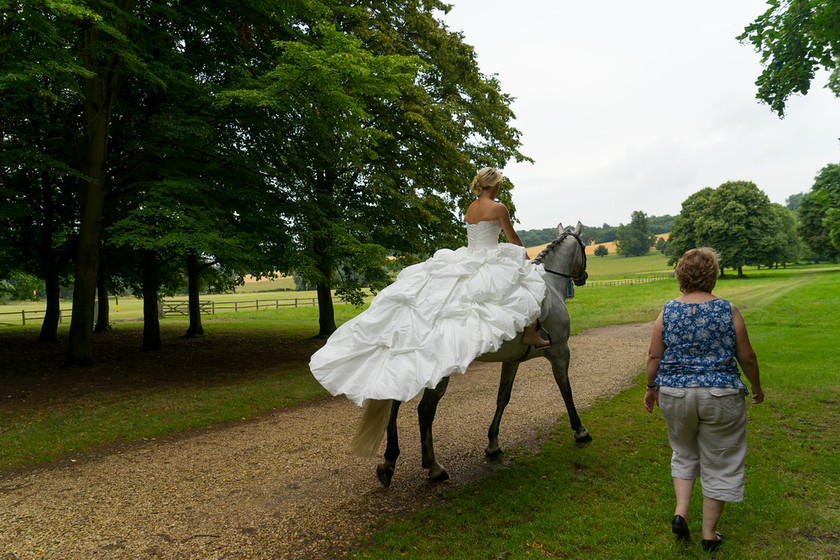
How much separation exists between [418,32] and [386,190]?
614 centimetres

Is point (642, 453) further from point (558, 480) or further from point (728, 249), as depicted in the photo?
point (728, 249)

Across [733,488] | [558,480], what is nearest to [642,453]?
[558,480]

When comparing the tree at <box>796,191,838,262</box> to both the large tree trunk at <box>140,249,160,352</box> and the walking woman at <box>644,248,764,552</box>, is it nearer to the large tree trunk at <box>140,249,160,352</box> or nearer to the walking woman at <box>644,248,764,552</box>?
the walking woman at <box>644,248,764,552</box>

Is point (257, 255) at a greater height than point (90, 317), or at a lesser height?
greater

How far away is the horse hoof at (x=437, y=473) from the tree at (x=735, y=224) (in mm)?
51431

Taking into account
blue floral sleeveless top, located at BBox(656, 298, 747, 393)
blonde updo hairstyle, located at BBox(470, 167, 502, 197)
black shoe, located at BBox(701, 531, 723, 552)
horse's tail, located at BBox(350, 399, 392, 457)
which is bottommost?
black shoe, located at BBox(701, 531, 723, 552)

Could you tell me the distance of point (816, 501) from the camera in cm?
439

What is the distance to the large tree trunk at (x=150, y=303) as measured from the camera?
51.0 feet

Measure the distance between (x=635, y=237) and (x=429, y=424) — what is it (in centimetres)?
9636

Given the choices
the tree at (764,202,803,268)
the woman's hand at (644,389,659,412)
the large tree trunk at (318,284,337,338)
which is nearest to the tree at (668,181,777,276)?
the tree at (764,202,803,268)

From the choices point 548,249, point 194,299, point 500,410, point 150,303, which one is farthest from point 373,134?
point 194,299

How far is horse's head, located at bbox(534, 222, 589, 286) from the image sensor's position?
6.32 meters

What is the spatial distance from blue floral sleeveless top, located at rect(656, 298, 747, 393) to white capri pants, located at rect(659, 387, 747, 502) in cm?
→ 7

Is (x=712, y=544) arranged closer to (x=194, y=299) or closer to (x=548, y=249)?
(x=548, y=249)
